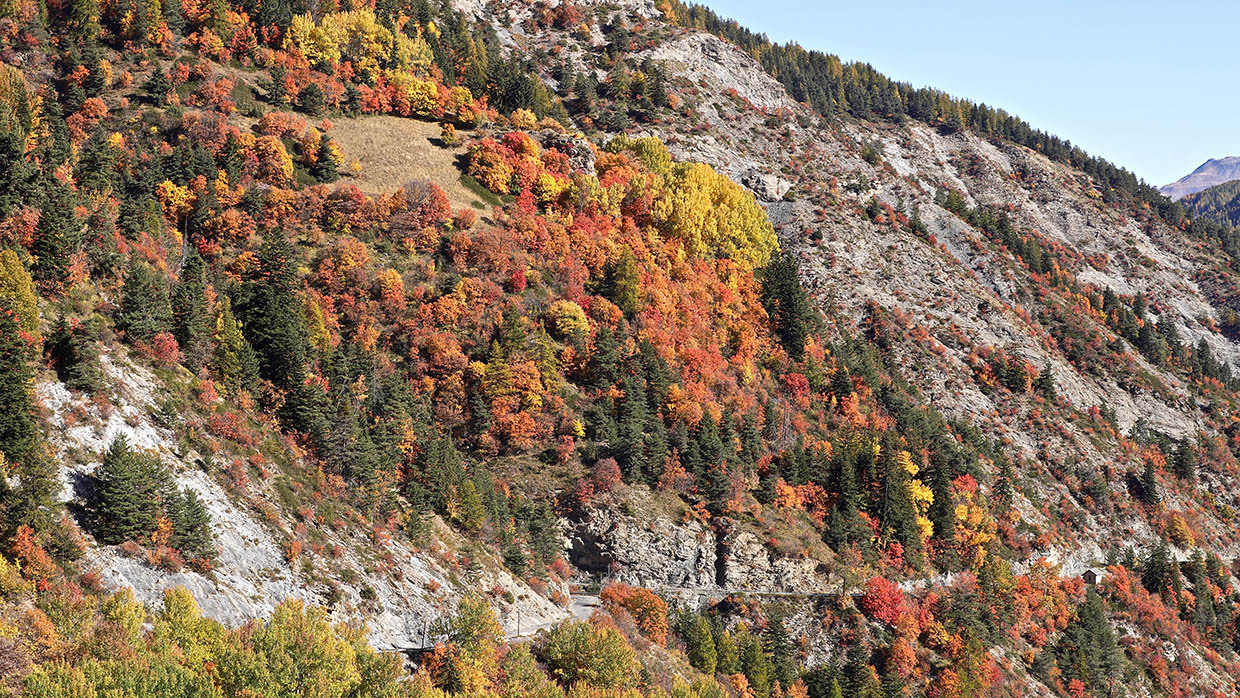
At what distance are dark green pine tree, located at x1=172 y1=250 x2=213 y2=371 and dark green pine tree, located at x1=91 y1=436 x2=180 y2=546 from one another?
16.4 meters

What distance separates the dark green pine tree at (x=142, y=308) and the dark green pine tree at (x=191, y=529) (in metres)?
15.1

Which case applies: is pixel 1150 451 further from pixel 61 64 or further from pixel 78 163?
pixel 61 64

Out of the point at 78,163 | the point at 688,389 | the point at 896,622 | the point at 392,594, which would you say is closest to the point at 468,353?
the point at 688,389

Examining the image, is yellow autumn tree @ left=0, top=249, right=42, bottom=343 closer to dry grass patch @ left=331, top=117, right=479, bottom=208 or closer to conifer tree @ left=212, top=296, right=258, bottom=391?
conifer tree @ left=212, top=296, right=258, bottom=391

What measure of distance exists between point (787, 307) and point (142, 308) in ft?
249

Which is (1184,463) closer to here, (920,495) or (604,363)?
(920,495)

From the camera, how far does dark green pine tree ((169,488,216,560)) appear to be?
46.8m

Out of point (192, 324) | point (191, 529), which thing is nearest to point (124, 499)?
point (191, 529)

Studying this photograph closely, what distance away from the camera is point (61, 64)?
9800 cm

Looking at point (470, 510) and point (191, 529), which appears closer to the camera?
point (191, 529)

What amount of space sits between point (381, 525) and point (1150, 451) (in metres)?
116

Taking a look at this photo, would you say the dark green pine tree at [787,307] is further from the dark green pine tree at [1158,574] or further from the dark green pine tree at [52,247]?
the dark green pine tree at [52,247]

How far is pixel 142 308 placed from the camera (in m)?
59.1

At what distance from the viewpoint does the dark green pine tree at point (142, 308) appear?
191ft
